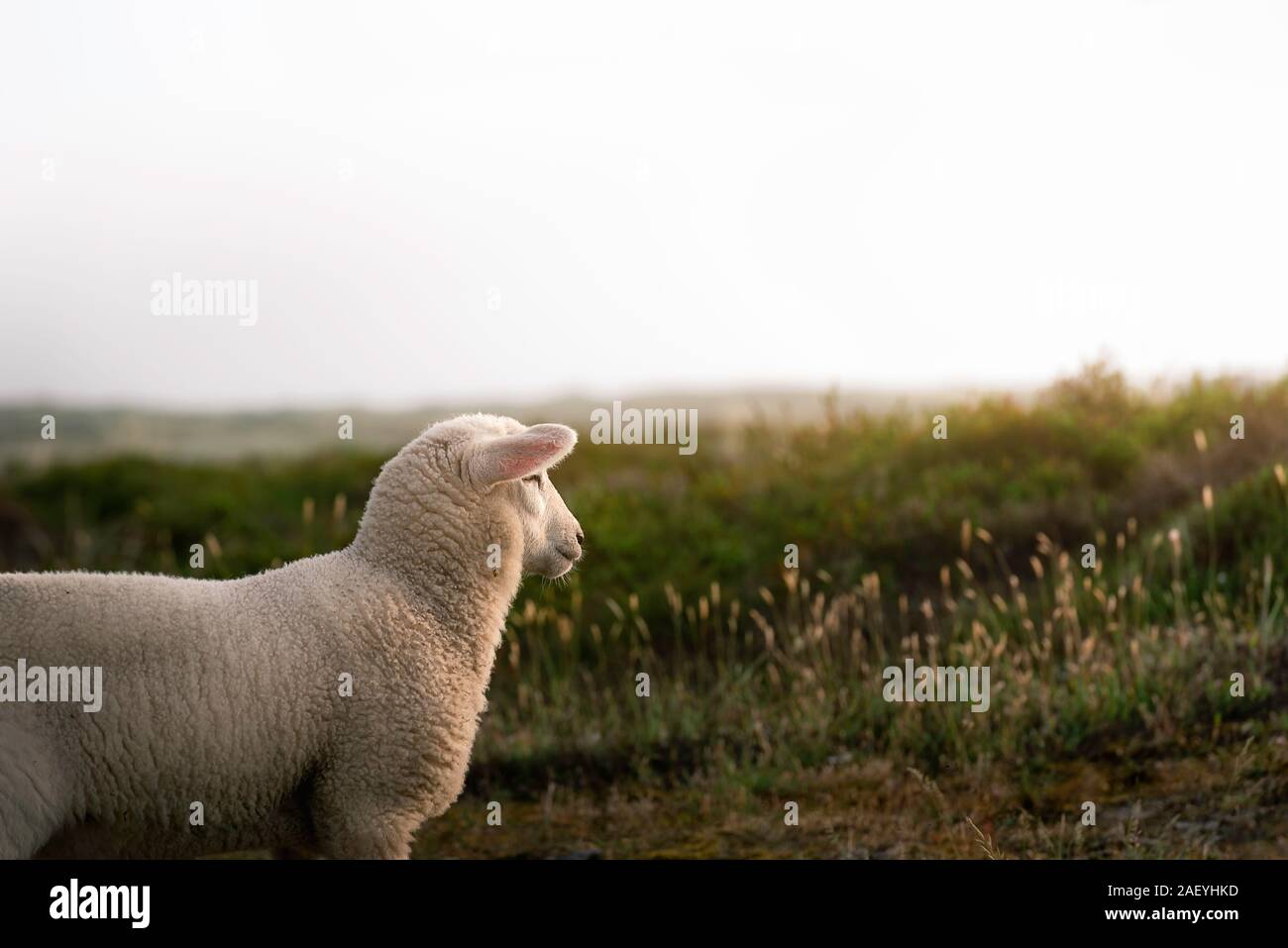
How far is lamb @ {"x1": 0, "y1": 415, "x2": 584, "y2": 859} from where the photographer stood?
4086 mm

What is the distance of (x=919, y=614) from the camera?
345 inches

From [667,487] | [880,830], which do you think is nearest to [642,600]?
[667,487]

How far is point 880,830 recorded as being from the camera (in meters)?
6.14

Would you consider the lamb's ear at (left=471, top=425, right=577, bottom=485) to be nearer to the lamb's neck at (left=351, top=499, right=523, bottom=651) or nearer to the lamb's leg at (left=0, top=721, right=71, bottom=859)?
the lamb's neck at (left=351, top=499, right=523, bottom=651)

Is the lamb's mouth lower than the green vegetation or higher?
higher

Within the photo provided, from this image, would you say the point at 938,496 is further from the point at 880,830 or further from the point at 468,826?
the point at 468,826
